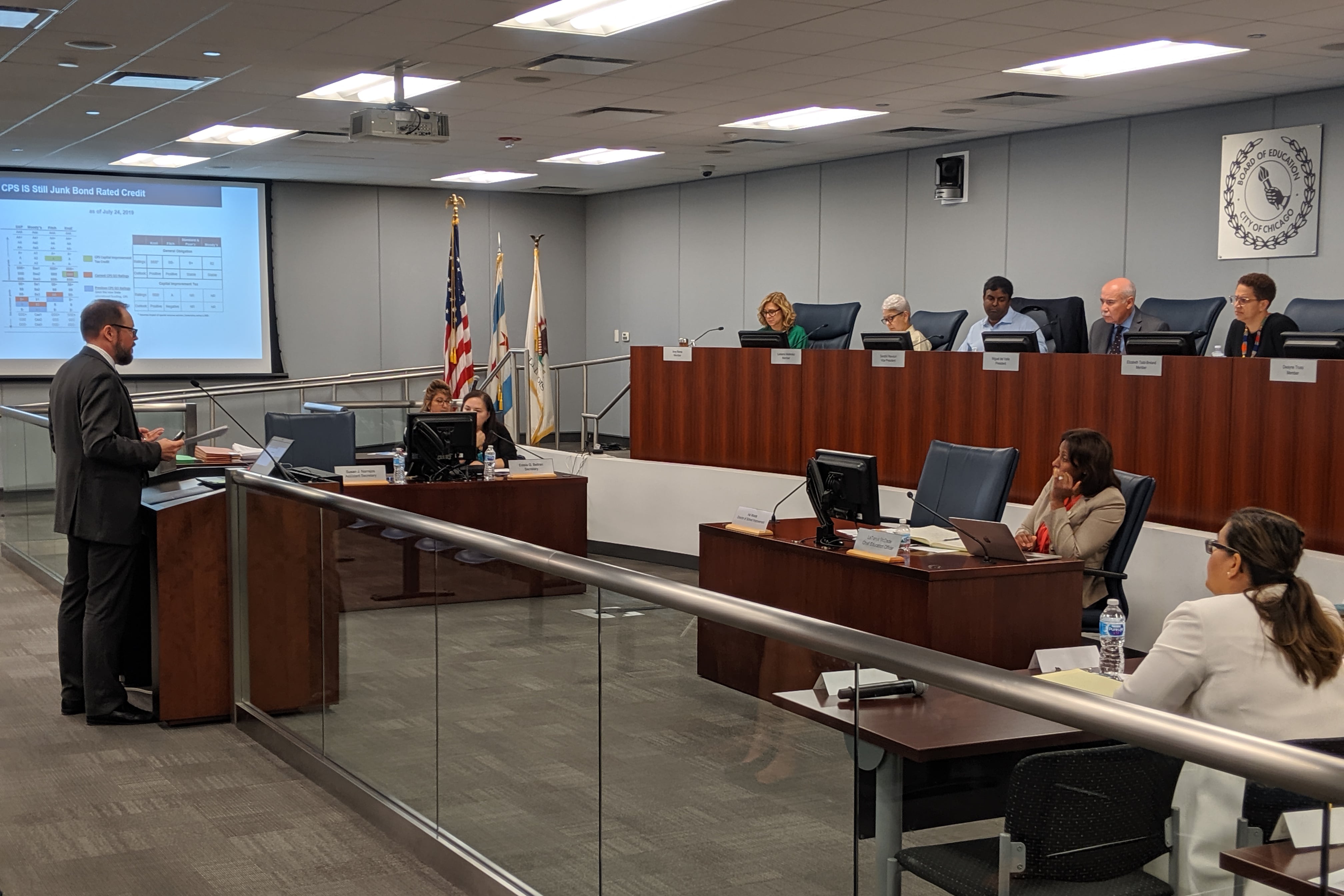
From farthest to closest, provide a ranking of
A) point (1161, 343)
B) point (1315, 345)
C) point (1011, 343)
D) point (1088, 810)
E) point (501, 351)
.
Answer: point (501, 351), point (1011, 343), point (1161, 343), point (1315, 345), point (1088, 810)

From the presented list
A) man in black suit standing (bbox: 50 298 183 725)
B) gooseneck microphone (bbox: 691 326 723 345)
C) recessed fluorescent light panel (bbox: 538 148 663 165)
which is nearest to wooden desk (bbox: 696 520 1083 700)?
man in black suit standing (bbox: 50 298 183 725)

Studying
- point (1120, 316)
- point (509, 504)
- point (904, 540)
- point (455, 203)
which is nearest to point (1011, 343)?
point (1120, 316)

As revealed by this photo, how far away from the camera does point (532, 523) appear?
25.9 feet

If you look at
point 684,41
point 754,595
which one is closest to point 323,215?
point 684,41

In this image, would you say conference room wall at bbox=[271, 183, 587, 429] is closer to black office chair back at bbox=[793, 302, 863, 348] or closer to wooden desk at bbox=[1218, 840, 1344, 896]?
black office chair back at bbox=[793, 302, 863, 348]

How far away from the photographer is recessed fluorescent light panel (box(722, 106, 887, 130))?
30.1 ft

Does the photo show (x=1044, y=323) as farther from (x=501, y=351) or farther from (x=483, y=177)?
(x=483, y=177)

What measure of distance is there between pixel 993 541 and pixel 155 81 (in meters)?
5.88

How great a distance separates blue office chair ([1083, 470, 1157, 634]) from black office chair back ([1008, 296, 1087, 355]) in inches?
132

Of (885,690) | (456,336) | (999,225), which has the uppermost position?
(999,225)

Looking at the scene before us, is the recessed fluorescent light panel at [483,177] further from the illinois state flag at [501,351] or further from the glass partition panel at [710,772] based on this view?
the glass partition panel at [710,772]

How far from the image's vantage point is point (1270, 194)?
334 inches

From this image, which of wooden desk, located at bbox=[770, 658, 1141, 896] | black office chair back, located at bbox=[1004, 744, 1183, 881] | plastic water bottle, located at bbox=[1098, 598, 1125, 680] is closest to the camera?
black office chair back, located at bbox=[1004, 744, 1183, 881]

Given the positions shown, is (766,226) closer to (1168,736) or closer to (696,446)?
(696,446)
